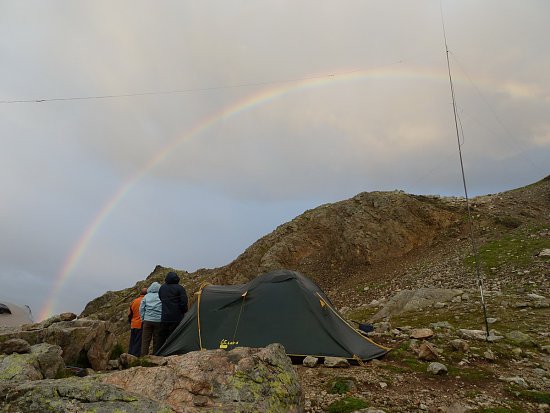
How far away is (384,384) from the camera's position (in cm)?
752

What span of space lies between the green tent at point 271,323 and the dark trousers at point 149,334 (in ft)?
1.88

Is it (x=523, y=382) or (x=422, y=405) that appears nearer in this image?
(x=422, y=405)

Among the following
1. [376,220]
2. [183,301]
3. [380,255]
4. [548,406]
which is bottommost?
[548,406]

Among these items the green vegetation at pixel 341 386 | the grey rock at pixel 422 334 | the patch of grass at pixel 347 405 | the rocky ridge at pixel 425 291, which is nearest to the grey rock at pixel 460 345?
the rocky ridge at pixel 425 291

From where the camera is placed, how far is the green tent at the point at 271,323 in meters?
9.78

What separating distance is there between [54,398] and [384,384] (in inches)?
245

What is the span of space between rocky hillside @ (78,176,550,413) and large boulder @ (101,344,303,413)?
2.02 m

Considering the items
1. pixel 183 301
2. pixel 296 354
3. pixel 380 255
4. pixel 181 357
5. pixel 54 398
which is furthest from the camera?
pixel 380 255

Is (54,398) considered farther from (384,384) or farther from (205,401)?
(384,384)

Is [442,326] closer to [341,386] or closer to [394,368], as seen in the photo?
[394,368]

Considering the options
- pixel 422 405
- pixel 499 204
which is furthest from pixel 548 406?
pixel 499 204

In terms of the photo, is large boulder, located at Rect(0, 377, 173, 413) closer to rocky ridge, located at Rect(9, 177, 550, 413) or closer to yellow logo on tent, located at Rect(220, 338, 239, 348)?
rocky ridge, located at Rect(9, 177, 550, 413)

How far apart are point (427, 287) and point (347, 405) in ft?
52.0

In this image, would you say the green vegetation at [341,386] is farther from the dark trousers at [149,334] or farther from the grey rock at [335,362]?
the dark trousers at [149,334]
